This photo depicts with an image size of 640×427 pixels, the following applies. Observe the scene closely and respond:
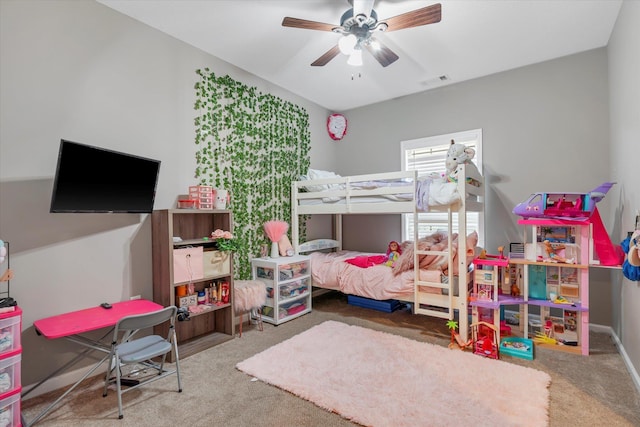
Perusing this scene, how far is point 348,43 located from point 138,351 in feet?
8.76

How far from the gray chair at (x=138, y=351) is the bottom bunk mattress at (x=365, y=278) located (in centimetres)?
190

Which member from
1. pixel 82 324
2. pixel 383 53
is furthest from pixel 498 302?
pixel 82 324

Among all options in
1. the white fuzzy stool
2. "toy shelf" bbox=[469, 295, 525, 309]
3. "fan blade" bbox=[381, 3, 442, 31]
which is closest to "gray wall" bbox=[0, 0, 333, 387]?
the white fuzzy stool

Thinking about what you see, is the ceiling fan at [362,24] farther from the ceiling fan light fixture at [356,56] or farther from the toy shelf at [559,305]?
the toy shelf at [559,305]

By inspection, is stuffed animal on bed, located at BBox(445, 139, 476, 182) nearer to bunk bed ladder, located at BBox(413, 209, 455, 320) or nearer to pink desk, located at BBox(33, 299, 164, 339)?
bunk bed ladder, located at BBox(413, 209, 455, 320)

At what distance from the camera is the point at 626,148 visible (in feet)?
8.43

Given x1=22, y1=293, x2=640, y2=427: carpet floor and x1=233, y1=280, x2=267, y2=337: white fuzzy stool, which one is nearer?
x1=22, y1=293, x2=640, y2=427: carpet floor

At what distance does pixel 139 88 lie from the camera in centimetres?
281

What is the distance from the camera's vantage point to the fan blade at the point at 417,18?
2.13 meters

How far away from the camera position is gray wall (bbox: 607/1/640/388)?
229 centimetres

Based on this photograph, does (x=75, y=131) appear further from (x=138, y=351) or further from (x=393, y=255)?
(x=393, y=255)

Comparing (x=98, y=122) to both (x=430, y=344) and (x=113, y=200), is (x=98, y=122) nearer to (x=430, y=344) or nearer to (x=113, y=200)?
(x=113, y=200)

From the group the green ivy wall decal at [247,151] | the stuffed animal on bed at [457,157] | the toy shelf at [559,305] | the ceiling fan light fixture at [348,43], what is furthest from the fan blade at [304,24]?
the toy shelf at [559,305]

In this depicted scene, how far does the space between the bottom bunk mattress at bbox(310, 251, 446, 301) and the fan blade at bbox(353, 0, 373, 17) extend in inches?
91.7
